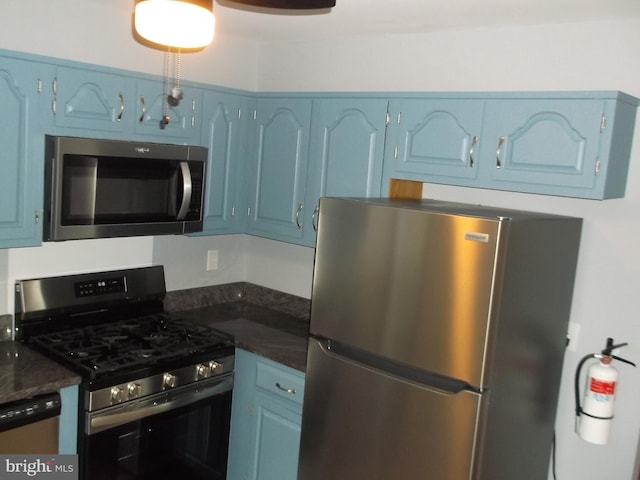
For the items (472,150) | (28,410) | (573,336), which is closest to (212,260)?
(28,410)

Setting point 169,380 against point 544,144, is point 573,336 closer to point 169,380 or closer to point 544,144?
point 544,144

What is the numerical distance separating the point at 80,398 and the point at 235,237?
59.0 inches

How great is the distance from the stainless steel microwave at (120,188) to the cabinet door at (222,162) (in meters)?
0.13

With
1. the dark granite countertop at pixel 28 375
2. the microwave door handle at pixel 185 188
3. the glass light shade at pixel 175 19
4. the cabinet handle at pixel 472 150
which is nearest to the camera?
the glass light shade at pixel 175 19

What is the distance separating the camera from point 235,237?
12.1ft

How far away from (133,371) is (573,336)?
5.94 feet

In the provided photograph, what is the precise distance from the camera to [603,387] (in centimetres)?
235

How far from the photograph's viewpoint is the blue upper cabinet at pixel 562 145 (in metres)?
2.16

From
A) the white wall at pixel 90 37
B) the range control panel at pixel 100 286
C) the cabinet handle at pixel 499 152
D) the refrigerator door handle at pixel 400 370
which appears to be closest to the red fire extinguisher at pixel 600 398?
the refrigerator door handle at pixel 400 370

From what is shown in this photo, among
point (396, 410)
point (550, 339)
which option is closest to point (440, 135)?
point (550, 339)

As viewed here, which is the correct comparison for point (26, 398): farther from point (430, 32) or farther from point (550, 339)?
point (430, 32)

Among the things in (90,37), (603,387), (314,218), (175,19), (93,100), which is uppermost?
(90,37)

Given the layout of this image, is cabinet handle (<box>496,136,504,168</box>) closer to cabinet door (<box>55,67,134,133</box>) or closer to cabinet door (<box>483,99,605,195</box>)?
cabinet door (<box>483,99,605,195</box>)

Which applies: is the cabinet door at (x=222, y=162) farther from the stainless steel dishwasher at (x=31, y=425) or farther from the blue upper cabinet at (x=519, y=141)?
the stainless steel dishwasher at (x=31, y=425)
